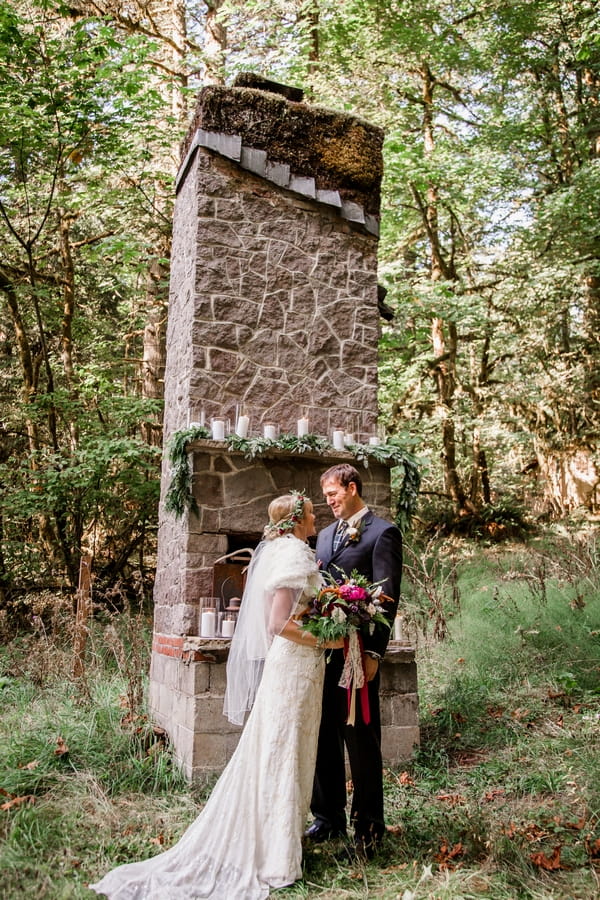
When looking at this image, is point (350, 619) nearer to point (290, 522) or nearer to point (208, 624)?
point (290, 522)

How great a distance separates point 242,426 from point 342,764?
2815mm

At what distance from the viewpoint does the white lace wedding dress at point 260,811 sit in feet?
10.7

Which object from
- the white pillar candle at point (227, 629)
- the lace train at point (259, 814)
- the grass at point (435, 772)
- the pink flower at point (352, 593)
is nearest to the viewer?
the lace train at point (259, 814)

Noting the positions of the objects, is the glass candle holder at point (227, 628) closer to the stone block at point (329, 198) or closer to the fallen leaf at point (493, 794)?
the fallen leaf at point (493, 794)

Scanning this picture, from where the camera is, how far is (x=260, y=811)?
136 inches

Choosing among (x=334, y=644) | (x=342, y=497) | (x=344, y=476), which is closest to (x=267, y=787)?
(x=334, y=644)

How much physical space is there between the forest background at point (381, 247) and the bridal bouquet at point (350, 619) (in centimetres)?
590

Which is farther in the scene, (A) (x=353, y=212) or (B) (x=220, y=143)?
(A) (x=353, y=212)

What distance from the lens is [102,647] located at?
7461mm

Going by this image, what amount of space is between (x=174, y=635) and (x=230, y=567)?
68cm

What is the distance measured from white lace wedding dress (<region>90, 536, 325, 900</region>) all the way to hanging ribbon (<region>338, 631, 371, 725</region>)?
134 millimetres

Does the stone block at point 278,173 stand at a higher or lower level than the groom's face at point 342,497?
higher

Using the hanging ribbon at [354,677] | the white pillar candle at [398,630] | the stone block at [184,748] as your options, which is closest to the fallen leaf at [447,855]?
the hanging ribbon at [354,677]

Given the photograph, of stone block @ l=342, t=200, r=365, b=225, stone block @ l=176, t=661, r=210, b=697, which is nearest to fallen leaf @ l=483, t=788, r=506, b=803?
stone block @ l=176, t=661, r=210, b=697
